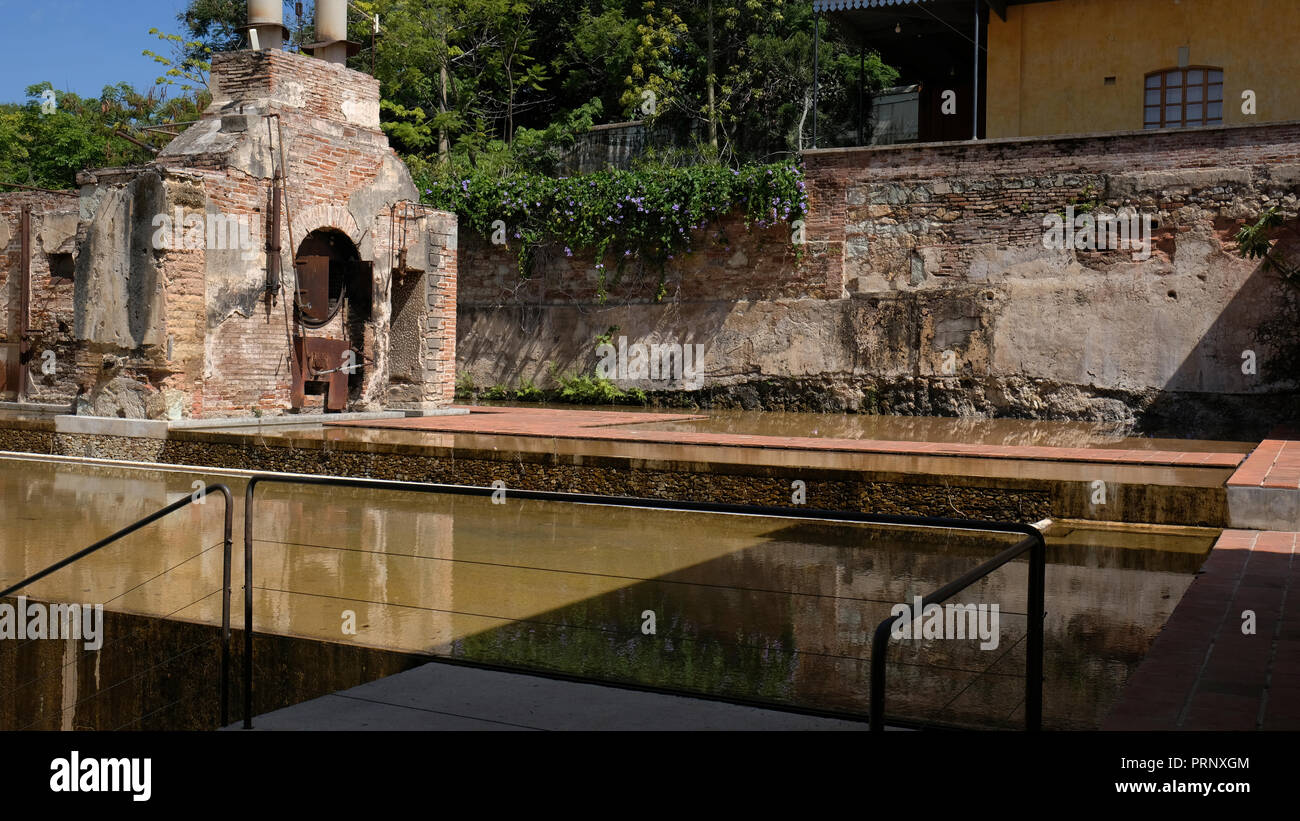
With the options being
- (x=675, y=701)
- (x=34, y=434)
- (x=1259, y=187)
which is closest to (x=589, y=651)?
(x=675, y=701)

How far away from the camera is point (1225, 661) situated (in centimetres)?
423

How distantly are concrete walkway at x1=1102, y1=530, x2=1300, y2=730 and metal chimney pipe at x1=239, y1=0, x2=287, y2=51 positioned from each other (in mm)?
11784

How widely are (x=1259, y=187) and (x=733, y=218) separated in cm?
703

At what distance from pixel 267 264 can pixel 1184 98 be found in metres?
13.5

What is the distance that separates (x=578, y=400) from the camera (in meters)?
18.0

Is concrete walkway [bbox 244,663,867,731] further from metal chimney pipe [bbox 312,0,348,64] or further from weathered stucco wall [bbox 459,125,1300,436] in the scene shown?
weathered stucco wall [bbox 459,125,1300,436]

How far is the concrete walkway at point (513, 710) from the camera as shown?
362 centimetres

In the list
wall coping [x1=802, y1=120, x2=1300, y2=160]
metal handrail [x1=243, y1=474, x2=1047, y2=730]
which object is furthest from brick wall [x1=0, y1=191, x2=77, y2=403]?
metal handrail [x1=243, y1=474, x2=1047, y2=730]

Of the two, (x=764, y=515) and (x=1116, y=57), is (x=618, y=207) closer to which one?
(x=1116, y=57)

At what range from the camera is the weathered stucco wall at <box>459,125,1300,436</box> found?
14047 mm

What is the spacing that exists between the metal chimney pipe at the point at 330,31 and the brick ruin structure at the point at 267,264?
0.04 meters

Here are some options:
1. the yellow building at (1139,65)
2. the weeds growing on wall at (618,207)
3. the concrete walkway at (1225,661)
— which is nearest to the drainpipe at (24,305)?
the weeds growing on wall at (618,207)

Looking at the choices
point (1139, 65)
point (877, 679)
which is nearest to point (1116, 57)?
point (1139, 65)

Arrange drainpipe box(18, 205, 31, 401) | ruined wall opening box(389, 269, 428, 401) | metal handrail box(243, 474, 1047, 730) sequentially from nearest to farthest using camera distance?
metal handrail box(243, 474, 1047, 730) → ruined wall opening box(389, 269, 428, 401) → drainpipe box(18, 205, 31, 401)
